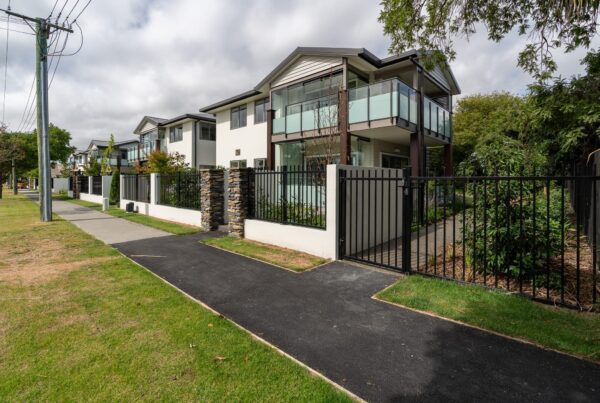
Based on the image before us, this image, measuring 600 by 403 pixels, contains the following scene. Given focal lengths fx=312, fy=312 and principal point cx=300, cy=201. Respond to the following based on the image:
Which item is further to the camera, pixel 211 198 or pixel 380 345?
pixel 211 198

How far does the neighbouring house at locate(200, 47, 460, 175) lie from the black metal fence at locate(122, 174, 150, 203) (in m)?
5.59

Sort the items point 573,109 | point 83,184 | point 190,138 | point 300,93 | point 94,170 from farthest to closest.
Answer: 1. point 94,170
2. point 83,184
3. point 190,138
4. point 300,93
5. point 573,109

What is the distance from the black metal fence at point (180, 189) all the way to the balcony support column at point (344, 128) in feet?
18.3

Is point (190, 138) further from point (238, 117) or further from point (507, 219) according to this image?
point (507, 219)

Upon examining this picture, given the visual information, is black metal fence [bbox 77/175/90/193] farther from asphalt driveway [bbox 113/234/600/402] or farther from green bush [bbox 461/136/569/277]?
green bush [bbox 461/136/569/277]

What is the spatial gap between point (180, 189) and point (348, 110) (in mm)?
7436

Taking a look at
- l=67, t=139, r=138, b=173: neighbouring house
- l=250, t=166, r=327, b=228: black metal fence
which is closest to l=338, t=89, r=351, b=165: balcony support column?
l=250, t=166, r=327, b=228: black metal fence

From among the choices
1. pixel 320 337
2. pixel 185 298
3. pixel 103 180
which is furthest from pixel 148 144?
pixel 320 337

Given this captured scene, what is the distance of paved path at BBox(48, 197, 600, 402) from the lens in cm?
271

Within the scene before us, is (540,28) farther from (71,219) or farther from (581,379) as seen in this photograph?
(71,219)

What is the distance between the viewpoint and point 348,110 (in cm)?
1216

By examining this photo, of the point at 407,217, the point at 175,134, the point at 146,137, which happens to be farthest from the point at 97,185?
the point at 407,217

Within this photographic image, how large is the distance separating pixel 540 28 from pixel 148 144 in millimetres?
28954

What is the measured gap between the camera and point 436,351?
328 cm
